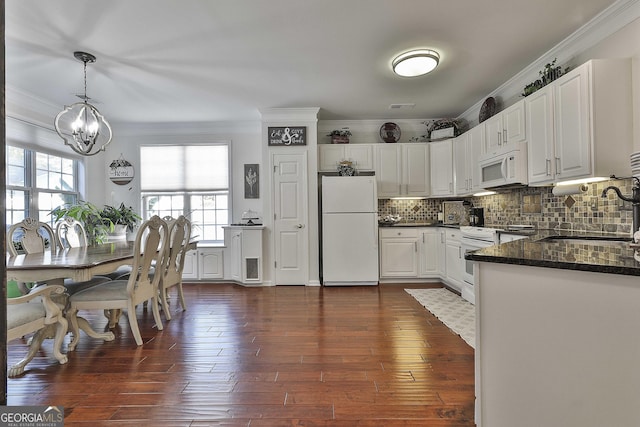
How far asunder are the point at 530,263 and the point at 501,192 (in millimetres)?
3220

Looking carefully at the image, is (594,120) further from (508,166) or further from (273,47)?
(273,47)

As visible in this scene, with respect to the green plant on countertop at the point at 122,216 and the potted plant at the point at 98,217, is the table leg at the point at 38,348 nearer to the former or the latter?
the potted plant at the point at 98,217

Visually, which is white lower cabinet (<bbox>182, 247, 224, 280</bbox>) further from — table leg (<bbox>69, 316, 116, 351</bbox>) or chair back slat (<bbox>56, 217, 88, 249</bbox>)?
table leg (<bbox>69, 316, 116, 351</bbox>)

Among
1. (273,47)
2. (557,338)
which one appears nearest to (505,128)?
(273,47)

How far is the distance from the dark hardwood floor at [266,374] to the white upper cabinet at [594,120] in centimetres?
172

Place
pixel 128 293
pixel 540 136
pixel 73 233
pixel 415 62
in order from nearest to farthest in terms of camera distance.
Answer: pixel 128 293, pixel 540 136, pixel 415 62, pixel 73 233

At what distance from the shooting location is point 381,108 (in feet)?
15.0

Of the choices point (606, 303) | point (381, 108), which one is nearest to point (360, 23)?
point (381, 108)

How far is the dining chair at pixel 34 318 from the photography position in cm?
194

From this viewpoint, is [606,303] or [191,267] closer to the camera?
[606,303]

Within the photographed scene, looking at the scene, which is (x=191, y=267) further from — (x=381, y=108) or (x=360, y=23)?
(x=360, y=23)

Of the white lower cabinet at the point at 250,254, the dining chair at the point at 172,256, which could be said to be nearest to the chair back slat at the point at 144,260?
the dining chair at the point at 172,256

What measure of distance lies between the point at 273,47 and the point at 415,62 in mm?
1371

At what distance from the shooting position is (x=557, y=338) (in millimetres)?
1106
